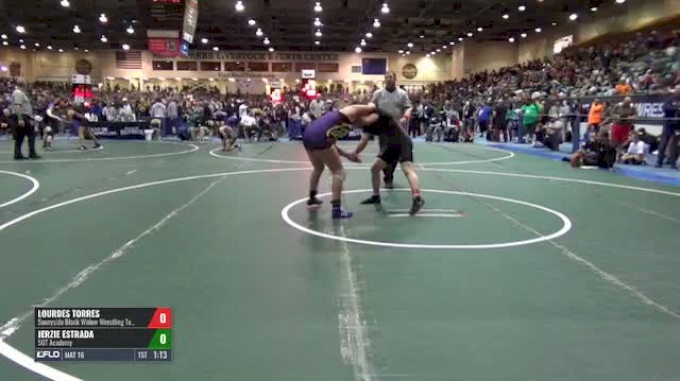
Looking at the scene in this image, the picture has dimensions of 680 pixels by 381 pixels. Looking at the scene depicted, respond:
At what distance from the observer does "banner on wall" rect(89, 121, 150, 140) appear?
2458 cm

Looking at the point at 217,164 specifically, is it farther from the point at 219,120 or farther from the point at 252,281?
the point at 219,120

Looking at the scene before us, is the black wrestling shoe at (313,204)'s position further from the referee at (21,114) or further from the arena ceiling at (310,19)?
the arena ceiling at (310,19)

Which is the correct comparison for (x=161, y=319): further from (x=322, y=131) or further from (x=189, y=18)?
(x=189, y=18)

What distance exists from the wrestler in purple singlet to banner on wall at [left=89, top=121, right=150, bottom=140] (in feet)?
62.7

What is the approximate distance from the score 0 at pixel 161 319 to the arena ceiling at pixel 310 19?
73.7 feet

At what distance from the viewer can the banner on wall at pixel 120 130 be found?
24.6m

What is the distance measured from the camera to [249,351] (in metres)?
3.42

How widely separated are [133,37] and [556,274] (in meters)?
49.0

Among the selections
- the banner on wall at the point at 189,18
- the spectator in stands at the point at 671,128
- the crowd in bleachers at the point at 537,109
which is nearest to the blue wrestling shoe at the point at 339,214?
the crowd in bleachers at the point at 537,109

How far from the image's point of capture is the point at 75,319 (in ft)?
11.4

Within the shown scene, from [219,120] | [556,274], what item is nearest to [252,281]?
[556,274]

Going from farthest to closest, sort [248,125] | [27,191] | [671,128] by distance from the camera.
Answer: [248,125] < [671,128] < [27,191]
